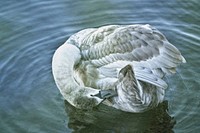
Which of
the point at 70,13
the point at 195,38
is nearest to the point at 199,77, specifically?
the point at 195,38

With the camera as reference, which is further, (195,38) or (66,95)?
(195,38)

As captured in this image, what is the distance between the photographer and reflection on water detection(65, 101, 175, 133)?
809 cm

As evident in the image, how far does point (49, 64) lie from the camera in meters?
9.48

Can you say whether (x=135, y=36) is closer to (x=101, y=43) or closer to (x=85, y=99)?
(x=101, y=43)

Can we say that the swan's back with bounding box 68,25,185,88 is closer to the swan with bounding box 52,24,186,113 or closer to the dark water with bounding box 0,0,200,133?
the swan with bounding box 52,24,186,113

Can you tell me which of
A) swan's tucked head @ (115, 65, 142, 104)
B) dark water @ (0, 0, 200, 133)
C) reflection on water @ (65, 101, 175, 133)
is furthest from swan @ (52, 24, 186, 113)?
dark water @ (0, 0, 200, 133)

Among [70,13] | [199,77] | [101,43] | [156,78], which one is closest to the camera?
[156,78]

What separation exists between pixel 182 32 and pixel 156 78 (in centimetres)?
272

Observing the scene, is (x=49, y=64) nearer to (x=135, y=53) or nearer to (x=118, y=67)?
(x=118, y=67)

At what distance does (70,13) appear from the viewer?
434 inches

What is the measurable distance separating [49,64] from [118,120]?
5.91ft

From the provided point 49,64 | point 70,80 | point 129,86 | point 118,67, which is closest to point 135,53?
point 118,67

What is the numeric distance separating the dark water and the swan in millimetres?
342

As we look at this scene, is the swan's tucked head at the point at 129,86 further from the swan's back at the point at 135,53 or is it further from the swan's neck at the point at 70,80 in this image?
the swan's neck at the point at 70,80
